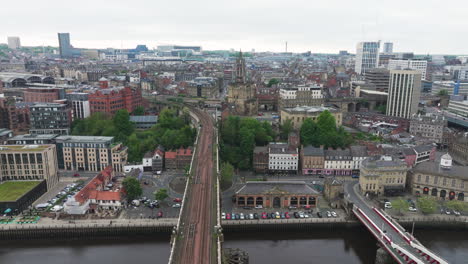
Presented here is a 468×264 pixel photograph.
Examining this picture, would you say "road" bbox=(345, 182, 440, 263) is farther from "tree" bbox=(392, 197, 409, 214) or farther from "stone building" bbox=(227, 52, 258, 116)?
"stone building" bbox=(227, 52, 258, 116)

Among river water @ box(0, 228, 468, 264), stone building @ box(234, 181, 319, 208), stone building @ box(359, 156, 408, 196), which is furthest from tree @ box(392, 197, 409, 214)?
stone building @ box(234, 181, 319, 208)

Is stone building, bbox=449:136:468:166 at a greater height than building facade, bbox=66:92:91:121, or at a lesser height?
lesser

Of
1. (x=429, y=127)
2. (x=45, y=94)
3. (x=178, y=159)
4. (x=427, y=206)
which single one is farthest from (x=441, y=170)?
(x=45, y=94)

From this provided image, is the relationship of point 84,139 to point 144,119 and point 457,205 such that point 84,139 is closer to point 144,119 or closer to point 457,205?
point 144,119

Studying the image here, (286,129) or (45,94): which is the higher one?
(45,94)

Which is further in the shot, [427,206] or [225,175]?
[225,175]

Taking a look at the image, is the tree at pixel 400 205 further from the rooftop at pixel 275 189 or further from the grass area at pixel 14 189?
the grass area at pixel 14 189

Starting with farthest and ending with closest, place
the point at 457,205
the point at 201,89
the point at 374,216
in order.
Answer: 1. the point at 201,89
2. the point at 457,205
3. the point at 374,216
